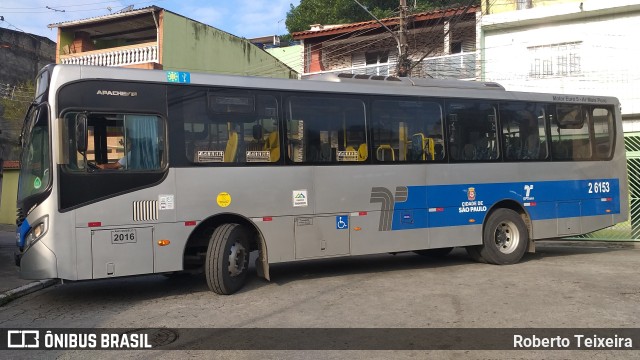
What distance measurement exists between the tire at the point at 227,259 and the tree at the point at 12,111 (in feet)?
62.9

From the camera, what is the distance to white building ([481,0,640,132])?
51.6ft

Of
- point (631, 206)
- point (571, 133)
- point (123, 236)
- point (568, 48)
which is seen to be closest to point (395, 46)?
point (568, 48)

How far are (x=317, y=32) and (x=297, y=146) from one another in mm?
16279

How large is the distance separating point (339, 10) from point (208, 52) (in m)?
11.1

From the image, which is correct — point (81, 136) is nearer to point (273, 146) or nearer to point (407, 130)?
point (273, 146)

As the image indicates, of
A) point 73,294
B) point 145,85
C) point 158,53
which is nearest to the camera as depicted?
point 145,85

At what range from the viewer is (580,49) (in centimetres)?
1639

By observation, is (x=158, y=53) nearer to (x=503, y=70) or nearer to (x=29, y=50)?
(x=503, y=70)

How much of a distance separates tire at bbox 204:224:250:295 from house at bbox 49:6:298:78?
37.4 feet

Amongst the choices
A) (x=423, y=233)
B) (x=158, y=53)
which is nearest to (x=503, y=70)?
(x=423, y=233)

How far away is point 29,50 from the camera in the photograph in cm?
2736

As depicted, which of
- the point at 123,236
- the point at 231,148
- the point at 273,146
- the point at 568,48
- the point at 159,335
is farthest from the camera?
the point at 568,48

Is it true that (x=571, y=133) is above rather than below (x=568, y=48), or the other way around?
below

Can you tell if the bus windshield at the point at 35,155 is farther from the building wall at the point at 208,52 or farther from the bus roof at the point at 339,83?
the building wall at the point at 208,52
